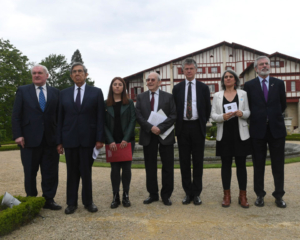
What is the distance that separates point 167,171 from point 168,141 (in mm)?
530

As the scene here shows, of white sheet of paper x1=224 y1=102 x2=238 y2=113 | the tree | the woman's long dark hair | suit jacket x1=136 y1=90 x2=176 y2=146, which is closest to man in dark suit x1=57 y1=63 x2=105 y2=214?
the woman's long dark hair

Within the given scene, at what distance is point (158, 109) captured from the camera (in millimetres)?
4590

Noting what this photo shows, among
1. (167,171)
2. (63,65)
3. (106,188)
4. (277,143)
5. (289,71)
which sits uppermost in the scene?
(63,65)

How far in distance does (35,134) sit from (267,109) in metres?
3.78

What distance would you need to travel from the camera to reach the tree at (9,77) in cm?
2273

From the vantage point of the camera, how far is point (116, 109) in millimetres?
4438

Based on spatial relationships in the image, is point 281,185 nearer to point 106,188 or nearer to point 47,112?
point 106,188

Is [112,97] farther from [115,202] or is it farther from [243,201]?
[243,201]

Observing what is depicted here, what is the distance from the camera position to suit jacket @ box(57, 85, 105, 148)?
4137 mm

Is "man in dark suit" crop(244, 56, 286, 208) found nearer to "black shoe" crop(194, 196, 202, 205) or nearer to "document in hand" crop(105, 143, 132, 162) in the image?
"black shoe" crop(194, 196, 202, 205)

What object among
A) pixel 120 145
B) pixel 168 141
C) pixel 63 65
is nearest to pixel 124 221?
pixel 120 145

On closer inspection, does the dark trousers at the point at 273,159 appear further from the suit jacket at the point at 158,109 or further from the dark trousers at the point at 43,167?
the dark trousers at the point at 43,167

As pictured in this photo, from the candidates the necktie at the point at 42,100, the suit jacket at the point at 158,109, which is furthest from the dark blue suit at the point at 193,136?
the necktie at the point at 42,100

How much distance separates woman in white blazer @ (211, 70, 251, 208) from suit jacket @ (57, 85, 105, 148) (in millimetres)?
1920
